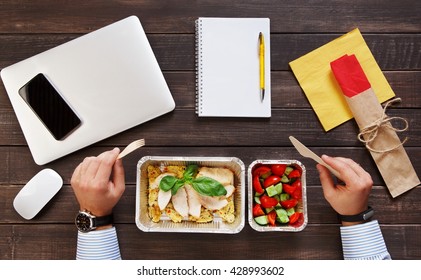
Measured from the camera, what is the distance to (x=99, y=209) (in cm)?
99

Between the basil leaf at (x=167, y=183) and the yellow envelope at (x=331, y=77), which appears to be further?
the yellow envelope at (x=331, y=77)


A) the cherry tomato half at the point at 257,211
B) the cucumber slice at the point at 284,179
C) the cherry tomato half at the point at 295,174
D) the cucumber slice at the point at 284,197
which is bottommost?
the cherry tomato half at the point at 257,211

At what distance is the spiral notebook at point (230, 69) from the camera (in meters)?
1.05

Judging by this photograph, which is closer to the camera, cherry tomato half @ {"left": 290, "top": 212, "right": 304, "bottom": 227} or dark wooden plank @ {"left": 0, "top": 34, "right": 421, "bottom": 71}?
cherry tomato half @ {"left": 290, "top": 212, "right": 304, "bottom": 227}

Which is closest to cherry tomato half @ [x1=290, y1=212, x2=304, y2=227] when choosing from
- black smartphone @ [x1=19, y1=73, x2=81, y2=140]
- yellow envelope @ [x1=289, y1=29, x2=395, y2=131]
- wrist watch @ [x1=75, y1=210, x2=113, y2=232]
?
yellow envelope @ [x1=289, y1=29, x2=395, y2=131]

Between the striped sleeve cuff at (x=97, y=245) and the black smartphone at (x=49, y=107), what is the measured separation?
0.25 metres

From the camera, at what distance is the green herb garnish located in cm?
95

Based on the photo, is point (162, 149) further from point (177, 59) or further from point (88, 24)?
point (88, 24)

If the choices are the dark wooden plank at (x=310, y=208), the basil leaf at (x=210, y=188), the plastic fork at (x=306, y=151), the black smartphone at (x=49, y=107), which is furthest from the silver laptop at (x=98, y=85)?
the plastic fork at (x=306, y=151)

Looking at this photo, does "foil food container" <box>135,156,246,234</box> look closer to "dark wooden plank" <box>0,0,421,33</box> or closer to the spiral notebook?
the spiral notebook

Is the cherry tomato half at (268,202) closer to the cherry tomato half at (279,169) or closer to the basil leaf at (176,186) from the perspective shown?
the cherry tomato half at (279,169)

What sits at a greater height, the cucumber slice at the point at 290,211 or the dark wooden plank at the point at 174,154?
the dark wooden plank at the point at 174,154

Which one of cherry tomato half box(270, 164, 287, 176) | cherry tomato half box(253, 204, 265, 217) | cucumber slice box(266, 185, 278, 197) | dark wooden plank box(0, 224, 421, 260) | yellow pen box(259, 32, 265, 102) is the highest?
yellow pen box(259, 32, 265, 102)

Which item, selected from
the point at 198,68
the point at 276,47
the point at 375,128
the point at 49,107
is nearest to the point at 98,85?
the point at 49,107
